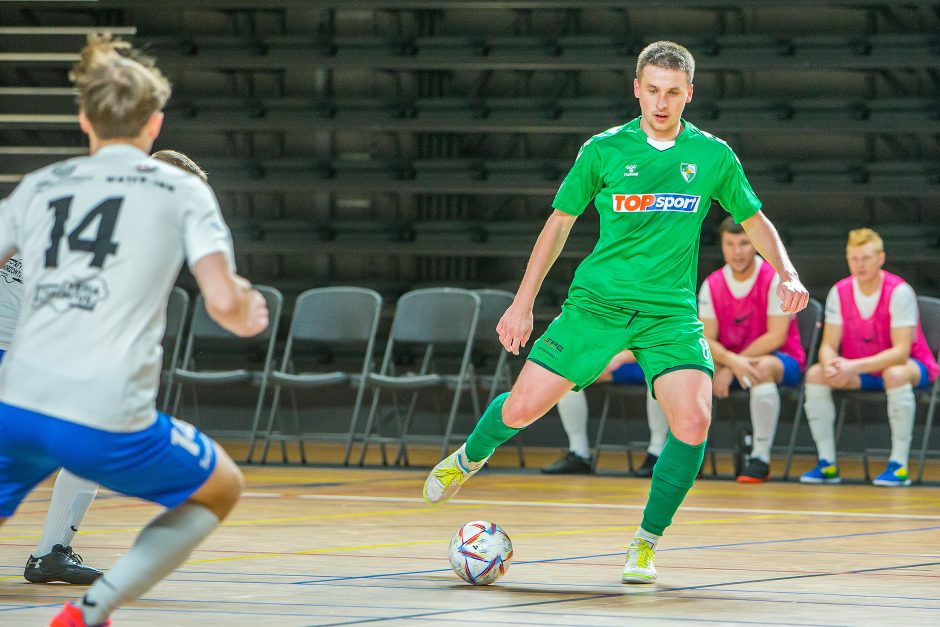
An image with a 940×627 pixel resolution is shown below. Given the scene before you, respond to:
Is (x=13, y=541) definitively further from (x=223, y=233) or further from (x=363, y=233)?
(x=363, y=233)

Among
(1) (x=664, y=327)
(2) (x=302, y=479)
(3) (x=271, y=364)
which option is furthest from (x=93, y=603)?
(3) (x=271, y=364)

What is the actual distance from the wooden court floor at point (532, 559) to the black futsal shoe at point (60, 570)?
0.13 ft

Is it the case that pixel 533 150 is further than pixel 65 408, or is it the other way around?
pixel 533 150

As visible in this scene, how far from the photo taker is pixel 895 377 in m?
8.39

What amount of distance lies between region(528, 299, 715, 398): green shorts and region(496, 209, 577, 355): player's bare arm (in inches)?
4.7

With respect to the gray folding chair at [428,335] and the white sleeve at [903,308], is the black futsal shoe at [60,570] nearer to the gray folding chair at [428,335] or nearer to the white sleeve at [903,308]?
the gray folding chair at [428,335]

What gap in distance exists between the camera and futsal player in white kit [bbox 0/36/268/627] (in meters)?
2.69

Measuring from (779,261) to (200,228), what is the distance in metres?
2.16

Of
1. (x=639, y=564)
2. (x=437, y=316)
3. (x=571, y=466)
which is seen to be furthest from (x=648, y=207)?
(x=437, y=316)

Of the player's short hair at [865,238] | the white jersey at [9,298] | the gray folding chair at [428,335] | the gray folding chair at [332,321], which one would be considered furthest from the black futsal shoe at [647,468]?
the white jersey at [9,298]

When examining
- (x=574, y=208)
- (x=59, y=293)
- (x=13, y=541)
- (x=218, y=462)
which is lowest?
(x=13, y=541)

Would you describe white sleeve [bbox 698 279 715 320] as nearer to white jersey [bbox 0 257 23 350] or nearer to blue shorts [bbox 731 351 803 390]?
blue shorts [bbox 731 351 803 390]

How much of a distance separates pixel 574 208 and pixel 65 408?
7.00 feet

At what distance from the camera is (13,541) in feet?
16.9
